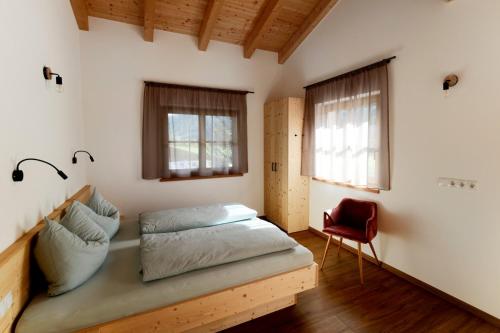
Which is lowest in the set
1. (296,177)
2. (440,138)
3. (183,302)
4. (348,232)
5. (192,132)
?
(183,302)

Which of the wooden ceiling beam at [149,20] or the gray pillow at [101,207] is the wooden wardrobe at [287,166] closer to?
the wooden ceiling beam at [149,20]

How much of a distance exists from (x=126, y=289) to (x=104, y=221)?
2.99 feet

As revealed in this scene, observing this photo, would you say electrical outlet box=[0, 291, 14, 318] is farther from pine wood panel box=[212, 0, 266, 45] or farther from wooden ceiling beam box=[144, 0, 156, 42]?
pine wood panel box=[212, 0, 266, 45]

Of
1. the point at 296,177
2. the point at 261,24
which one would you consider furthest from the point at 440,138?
the point at 261,24

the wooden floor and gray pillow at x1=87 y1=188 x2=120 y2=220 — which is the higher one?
gray pillow at x1=87 y1=188 x2=120 y2=220

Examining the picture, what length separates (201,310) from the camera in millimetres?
1480

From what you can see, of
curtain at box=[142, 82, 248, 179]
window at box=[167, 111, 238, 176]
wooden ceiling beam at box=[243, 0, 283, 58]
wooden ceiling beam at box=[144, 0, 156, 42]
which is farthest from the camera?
window at box=[167, 111, 238, 176]

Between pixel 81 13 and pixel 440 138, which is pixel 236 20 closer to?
pixel 81 13

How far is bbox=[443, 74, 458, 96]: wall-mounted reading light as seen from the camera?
76.1 inches

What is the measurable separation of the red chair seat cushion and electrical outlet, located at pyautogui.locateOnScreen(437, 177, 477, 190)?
2.83ft

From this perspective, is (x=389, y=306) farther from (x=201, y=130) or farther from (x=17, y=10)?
(x=17, y=10)

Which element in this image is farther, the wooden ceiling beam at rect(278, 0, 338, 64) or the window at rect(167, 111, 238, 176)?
the window at rect(167, 111, 238, 176)

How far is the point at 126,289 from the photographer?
1416 millimetres

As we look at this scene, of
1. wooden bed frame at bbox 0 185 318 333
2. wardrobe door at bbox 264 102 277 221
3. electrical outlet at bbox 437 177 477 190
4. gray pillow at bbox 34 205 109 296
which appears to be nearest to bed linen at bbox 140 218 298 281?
wooden bed frame at bbox 0 185 318 333
